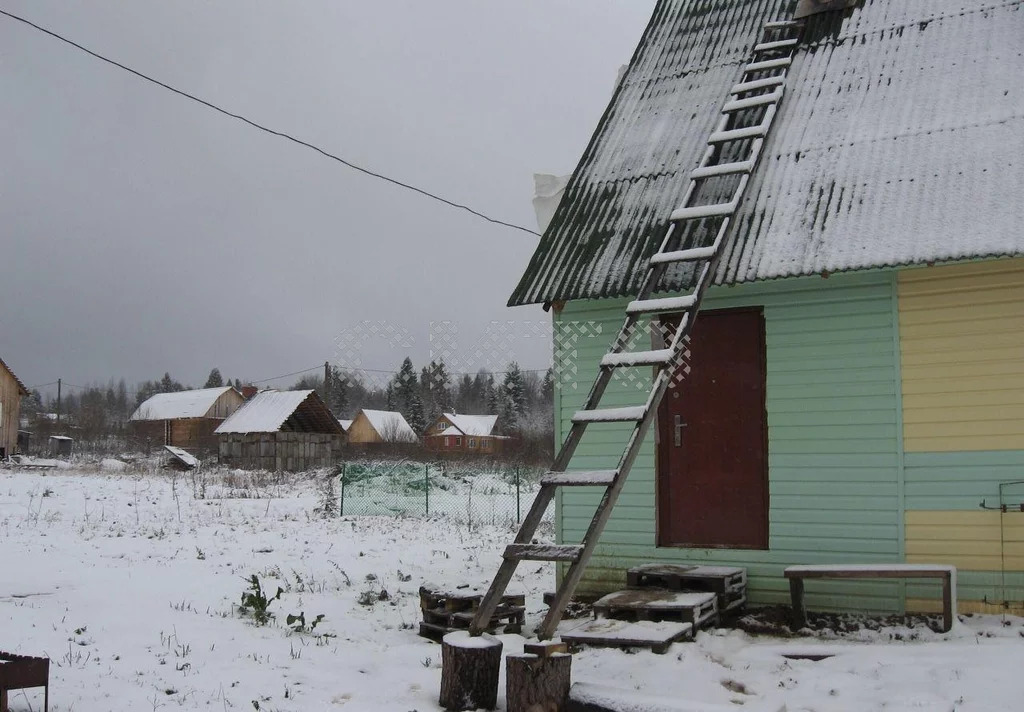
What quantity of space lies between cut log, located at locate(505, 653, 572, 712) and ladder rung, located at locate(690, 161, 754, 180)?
4.43m

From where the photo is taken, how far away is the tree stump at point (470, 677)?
4965 mm

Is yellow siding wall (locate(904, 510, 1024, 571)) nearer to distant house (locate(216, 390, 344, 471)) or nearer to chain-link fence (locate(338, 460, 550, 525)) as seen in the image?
chain-link fence (locate(338, 460, 550, 525))

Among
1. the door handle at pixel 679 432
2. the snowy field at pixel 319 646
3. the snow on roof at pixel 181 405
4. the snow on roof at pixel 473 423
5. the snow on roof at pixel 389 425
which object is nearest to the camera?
the snowy field at pixel 319 646

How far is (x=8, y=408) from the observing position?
123ft

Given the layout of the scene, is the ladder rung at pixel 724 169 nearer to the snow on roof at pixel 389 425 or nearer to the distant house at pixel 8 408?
the distant house at pixel 8 408

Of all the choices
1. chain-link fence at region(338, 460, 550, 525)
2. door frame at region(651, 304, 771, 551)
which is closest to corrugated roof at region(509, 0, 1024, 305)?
door frame at region(651, 304, 771, 551)

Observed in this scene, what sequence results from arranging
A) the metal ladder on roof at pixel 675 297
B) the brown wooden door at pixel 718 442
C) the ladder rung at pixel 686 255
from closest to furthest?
the metal ladder on roof at pixel 675 297 → the ladder rung at pixel 686 255 → the brown wooden door at pixel 718 442

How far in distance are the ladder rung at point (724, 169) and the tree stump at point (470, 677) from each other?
14.4 feet

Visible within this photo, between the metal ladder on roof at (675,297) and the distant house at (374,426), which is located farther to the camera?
the distant house at (374,426)

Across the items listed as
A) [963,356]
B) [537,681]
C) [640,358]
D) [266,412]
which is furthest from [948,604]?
[266,412]

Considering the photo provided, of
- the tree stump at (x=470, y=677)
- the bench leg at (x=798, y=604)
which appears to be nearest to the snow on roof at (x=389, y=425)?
the bench leg at (x=798, y=604)

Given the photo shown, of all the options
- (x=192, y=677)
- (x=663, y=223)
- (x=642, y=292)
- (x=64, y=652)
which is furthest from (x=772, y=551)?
(x=64, y=652)

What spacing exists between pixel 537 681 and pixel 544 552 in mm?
774

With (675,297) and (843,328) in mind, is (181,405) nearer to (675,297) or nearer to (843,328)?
(675,297)
